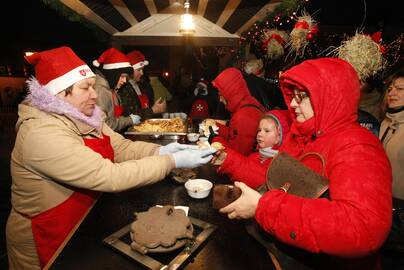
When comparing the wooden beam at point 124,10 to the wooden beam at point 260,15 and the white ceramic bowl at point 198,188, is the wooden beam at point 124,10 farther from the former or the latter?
the white ceramic bowl at point 198,188

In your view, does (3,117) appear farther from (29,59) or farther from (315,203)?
(315,203)

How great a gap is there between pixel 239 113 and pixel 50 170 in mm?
2488

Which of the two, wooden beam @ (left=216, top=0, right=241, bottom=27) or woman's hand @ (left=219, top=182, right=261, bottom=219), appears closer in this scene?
woman's hand @ (left=219, top=182, right=261, bottom=219)

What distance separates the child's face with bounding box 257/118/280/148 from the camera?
3082 mm

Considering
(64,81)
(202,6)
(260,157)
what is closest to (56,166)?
(64,81)

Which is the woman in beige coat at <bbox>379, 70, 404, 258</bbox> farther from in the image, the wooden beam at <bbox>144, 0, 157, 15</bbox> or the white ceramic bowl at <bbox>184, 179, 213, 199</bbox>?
the wooden beam at <bbox>144, 0, 157, 15</bbox>

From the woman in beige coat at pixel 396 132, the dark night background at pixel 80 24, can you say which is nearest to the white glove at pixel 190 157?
the woman in beige coat at pixel 396 132

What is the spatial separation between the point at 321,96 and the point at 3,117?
1009 centimetres

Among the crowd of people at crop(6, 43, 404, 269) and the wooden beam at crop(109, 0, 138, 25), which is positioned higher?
the wooden beam at crop(109, 0, 138, 25)

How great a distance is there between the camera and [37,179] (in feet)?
6.23

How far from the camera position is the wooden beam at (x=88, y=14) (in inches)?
219

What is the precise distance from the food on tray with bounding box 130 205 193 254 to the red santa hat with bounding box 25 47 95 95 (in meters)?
1.24

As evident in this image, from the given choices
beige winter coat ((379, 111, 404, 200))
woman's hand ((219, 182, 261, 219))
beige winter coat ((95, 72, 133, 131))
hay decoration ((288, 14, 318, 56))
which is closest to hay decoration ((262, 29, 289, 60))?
hay decoration ((288, 14, 318, 56))

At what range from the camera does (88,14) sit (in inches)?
255
